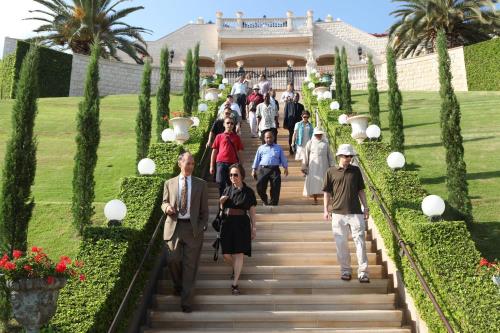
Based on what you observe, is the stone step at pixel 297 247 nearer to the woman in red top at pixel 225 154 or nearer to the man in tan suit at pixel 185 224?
the woman in red top at pixel 225 154

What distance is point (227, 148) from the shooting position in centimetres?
954

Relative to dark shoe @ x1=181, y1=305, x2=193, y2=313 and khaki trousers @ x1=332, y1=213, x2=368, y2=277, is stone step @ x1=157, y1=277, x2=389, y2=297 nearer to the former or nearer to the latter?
khaki trousers @ x1=332, y1=213, x2=368, y2=277

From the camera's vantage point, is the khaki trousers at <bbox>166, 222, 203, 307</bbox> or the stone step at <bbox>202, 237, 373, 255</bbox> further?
the stone step at <bbox>202, 237, 373, 255</bbox>

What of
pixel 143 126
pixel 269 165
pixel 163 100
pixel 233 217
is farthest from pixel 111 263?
pixel 163 100

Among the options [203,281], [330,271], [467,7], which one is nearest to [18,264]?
[203,281]

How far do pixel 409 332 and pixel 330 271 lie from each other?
4.88 feet

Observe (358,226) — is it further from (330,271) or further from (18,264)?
(18,264)

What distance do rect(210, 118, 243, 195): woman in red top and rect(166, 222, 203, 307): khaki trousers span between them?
267cm

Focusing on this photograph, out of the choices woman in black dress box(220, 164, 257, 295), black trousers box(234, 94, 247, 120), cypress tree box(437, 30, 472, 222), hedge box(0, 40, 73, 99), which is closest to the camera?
woman in black dress box(220, 164, 257, 295)

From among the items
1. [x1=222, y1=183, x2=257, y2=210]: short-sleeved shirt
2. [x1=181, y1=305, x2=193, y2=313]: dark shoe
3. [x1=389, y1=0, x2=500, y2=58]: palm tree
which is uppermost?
[x1=389, y1=0, x2=500, y2=58]: palm tree

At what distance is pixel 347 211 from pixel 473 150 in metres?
10.1

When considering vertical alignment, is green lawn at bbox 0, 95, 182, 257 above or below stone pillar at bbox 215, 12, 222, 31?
below

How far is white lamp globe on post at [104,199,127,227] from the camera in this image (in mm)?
6812

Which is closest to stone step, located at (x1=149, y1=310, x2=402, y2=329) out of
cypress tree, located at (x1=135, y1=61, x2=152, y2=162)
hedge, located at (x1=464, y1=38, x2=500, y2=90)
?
cypress tree, located at (x1=135, y1=61, x2=152, y2=162)
